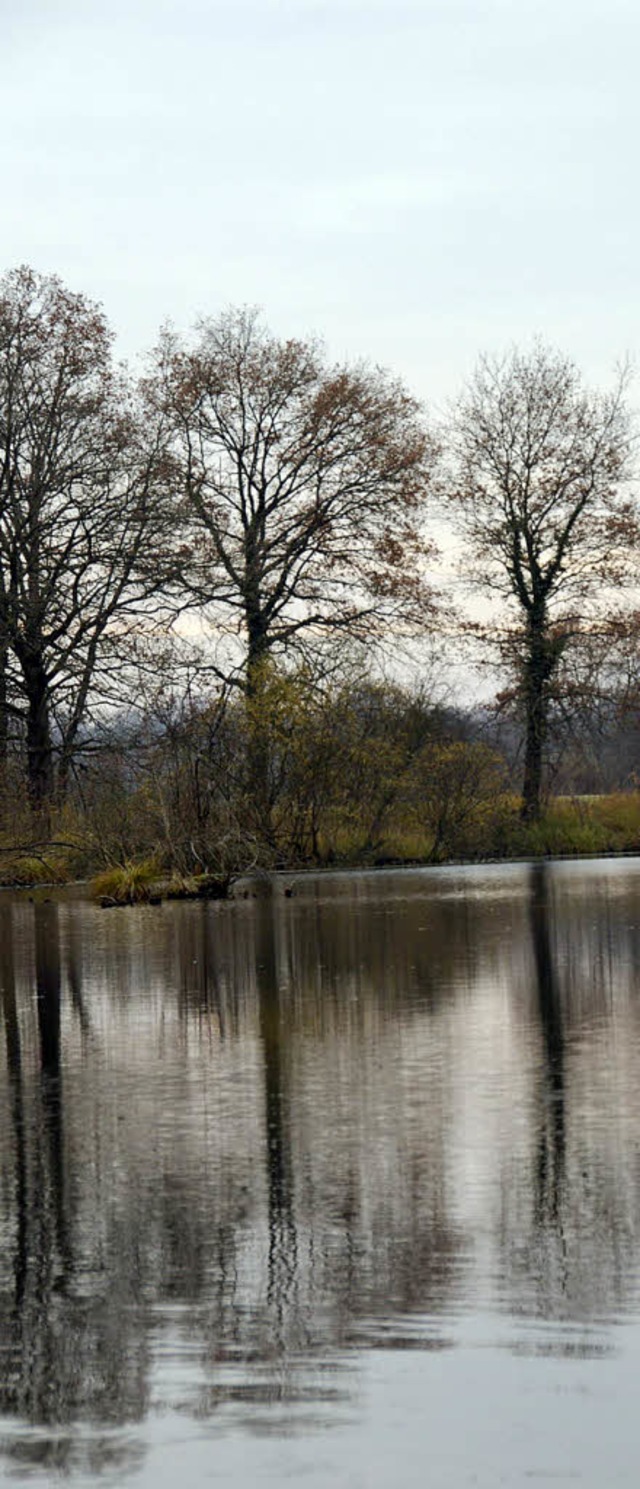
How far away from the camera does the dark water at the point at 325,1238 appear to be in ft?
13.1

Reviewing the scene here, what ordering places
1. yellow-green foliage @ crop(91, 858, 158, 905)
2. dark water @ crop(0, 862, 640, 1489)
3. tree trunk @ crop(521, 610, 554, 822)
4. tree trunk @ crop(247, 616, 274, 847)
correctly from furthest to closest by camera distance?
tree trunk @ crop(521, 610, 554, 822), tree trunk @ crop(247, 616, 274, 847), yellow-green foliage @ crop(91, 858, 158, 905), dark water @ crop(0, 862, 640, 1489)

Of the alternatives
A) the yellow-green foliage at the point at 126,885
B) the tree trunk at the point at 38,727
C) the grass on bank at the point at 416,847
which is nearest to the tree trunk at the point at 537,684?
the grass on bank at the point at 416,847

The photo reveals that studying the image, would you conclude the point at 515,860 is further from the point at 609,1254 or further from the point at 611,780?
the point at 609,1254

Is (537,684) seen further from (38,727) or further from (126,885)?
(126,885)

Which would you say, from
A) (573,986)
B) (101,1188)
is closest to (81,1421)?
(101,1188)

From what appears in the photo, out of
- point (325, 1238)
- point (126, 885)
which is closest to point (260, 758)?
point (126, 885)

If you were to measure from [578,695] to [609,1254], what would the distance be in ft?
131

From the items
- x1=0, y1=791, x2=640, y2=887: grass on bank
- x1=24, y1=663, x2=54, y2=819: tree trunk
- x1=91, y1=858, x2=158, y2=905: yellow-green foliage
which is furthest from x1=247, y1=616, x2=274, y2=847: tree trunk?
x1=91, y1=858, x2=158, y2=905: yellow-green foliage

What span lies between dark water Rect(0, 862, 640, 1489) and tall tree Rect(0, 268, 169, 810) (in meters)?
26.5

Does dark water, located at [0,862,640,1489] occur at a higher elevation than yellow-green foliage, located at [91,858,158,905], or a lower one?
lower

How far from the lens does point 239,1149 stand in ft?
24.2

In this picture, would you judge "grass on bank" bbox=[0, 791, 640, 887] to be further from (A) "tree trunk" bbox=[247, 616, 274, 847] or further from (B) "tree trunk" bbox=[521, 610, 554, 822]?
(B) "tree trunk" bbox=[521, 610, 554, 822]

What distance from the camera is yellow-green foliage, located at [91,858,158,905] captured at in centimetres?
2764

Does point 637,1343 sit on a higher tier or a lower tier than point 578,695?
lower
